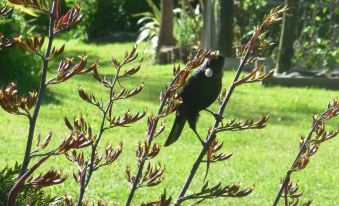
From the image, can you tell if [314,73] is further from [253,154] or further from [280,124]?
[253,154]

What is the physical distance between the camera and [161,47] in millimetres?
18500

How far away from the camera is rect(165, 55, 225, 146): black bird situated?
281 cm

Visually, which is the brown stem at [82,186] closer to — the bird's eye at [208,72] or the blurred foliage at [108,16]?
the bird's eye at [208,72]

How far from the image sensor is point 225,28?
16312 millimetres

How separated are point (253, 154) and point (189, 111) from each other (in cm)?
566

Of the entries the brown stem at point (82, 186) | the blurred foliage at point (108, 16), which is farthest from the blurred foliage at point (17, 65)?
the blurred foliage at point (108, 16)

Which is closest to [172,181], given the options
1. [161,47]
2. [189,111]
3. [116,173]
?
[116,173]

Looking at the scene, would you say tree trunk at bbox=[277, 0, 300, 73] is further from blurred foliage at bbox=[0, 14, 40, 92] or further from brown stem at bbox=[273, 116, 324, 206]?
brown stem at bbox=[273, 116, 324, 206]

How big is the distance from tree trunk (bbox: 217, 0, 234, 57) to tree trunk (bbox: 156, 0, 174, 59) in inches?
92.7

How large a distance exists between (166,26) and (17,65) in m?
7.54

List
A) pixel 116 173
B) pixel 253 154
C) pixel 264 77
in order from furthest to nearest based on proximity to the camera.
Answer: pixel 253 154 → pixel 116 173 → pixel 264 77

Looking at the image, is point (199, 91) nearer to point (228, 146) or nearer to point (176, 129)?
point (176, 129)

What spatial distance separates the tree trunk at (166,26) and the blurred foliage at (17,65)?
7210mm

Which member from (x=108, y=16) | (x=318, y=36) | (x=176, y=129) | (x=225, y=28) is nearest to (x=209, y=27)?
(x=225, y=28)
